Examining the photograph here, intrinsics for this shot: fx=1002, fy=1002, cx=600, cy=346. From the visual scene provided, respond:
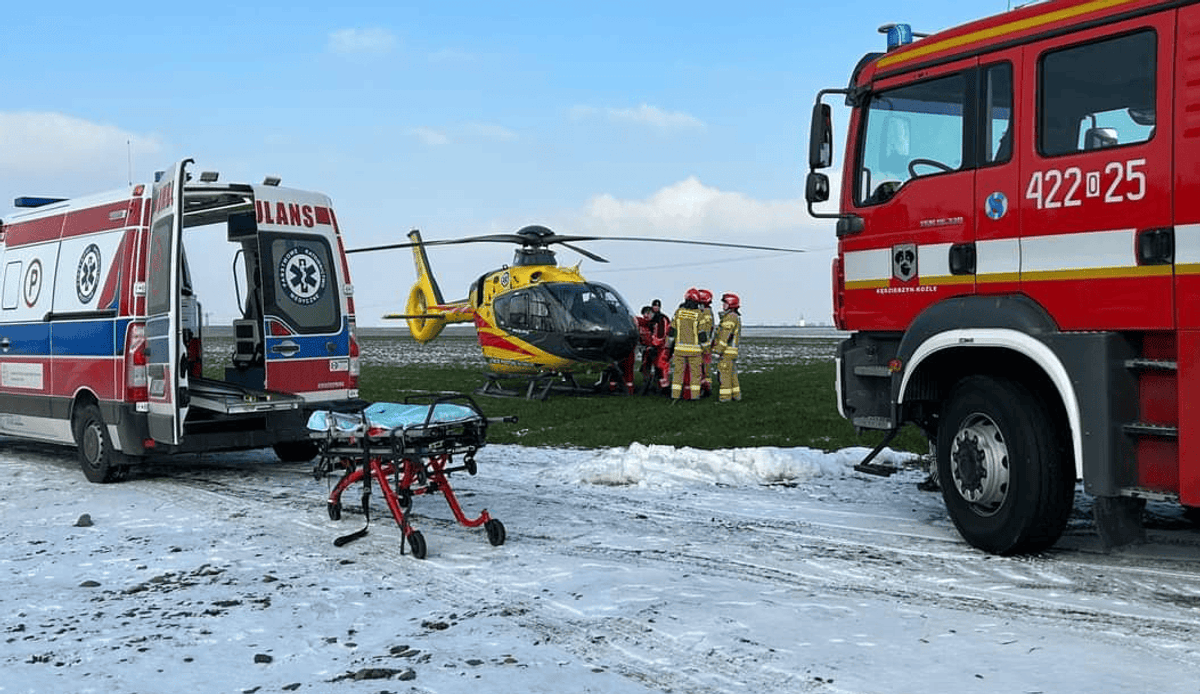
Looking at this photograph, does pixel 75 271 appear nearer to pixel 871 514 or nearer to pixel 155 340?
pixel 155 340

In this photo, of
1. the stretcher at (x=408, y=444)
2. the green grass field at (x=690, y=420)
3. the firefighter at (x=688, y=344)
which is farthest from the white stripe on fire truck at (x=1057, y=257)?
the firefighter at (x=688, y=344)

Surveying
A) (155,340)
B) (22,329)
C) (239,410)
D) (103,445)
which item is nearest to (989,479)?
(239,410)

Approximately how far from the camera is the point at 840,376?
7.25 meters

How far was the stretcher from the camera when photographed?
624cm

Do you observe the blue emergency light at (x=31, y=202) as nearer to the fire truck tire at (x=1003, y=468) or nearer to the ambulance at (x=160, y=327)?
the ambulance at (x=160, y=327)

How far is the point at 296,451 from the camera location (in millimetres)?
10477

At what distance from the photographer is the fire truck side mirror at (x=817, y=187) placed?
6.91m

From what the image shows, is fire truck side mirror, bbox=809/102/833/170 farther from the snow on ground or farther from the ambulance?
the ambulance

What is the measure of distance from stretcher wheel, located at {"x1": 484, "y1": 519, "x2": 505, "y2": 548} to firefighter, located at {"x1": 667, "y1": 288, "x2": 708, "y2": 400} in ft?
31.6

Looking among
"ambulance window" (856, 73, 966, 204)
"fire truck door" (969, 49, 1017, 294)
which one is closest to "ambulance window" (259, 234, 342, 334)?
"ambulance window" (856, 73, 966, 204)

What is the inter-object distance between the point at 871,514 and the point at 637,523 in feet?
5.74

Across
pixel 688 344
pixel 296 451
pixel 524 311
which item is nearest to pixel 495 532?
pixel 296 451

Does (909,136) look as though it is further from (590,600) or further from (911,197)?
(590,600)

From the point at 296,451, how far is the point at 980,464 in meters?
7.07
